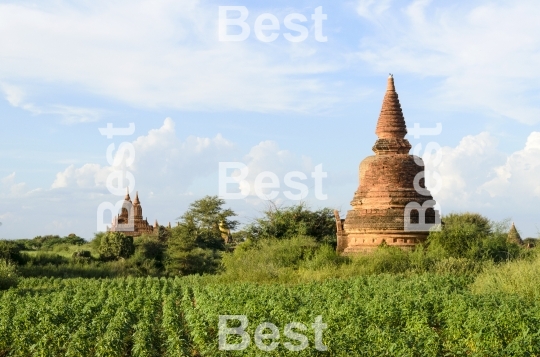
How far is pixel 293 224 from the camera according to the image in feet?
106

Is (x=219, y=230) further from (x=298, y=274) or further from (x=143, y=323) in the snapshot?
(x=143, y=323)

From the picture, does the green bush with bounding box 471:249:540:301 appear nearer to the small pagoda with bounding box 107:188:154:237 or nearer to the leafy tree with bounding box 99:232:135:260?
the leafy tree with bounding box 99:232:135:260

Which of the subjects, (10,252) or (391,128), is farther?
(10,252)

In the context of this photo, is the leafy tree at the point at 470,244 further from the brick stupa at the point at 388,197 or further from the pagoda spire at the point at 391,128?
the pagoda spire at the point at 391,128

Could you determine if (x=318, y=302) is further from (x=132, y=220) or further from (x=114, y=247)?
(x=132, y=220)

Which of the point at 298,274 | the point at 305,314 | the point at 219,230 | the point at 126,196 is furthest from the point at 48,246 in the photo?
the point at 305,314

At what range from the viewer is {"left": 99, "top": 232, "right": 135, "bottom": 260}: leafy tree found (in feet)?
139

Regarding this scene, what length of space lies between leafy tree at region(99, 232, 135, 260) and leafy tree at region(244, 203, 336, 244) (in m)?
12.5

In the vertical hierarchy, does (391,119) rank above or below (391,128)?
above

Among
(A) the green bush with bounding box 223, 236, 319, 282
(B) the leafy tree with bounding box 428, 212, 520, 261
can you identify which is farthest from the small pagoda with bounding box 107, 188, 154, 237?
(B) the leafy tree with bounding box 428, 212, 520, 261

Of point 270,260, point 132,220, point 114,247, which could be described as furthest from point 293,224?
point 132,220

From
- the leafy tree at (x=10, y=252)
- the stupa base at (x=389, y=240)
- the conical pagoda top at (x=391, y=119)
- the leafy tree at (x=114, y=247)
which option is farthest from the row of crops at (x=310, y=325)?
the leafy tree at (x=114, y=247)

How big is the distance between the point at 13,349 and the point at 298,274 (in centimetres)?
1296

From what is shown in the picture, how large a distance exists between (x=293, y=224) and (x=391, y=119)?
294 inches
